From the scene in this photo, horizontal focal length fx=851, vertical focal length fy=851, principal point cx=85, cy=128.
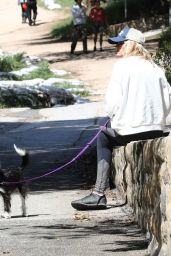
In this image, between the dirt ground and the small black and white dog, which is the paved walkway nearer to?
the small black and white dog

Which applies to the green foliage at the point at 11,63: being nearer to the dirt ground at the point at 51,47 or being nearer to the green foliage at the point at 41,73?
the green foliage at the point at 41,73

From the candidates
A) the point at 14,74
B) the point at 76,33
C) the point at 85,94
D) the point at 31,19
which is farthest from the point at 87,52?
the point at 31,19

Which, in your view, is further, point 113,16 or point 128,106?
point 113,16

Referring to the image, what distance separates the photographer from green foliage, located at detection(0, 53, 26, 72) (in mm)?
29908

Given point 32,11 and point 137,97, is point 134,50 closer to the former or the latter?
point 137,97

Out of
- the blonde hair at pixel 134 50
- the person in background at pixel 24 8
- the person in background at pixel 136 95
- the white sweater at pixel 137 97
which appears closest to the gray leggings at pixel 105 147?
the person in background at pixel 136 95

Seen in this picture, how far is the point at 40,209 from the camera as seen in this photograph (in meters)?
9.68

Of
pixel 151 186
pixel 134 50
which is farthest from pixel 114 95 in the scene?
pixel 151 186

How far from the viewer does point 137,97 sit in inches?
330

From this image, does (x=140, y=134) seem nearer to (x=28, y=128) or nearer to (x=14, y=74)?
(x=28, y=128)

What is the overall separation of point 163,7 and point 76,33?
8.39 meters

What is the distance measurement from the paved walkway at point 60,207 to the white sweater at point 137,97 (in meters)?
0.92

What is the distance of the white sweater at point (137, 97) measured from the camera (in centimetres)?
832

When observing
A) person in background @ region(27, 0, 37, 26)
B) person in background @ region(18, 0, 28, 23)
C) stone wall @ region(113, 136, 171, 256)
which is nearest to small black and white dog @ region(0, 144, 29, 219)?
stone wall @ region(113, 136, 171, 256)
